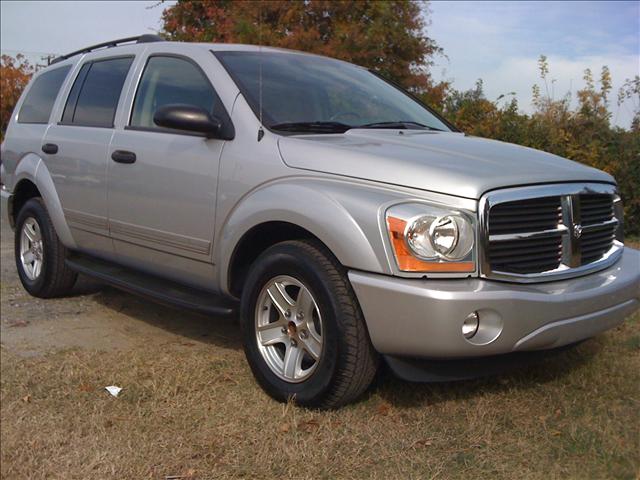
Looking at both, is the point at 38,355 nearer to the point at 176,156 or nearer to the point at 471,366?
the point at 176,156

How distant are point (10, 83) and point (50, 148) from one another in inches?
699

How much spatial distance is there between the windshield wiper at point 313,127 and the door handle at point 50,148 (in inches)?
93.1

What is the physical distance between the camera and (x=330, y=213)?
11.3 feet

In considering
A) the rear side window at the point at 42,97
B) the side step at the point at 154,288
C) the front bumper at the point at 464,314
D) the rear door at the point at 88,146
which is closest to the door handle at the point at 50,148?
the rear door at the point at 88,146

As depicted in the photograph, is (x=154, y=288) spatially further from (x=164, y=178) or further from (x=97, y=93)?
(x=97, y=93)

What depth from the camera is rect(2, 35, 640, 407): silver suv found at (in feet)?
10.6

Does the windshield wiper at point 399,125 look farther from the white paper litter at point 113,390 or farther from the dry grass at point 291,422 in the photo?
the white paper litter at point 113,390

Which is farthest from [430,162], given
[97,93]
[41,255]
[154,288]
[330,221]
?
[41,255]

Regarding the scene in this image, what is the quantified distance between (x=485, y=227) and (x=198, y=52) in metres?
2.35

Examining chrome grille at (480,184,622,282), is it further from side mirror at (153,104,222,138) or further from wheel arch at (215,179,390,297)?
side mirror at (153,104,222,138)

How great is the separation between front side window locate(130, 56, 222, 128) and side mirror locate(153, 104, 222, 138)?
8.8 inches

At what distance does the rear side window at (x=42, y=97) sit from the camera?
6.13 metres

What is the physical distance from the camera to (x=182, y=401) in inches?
153

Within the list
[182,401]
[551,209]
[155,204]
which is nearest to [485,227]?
[551,209]
